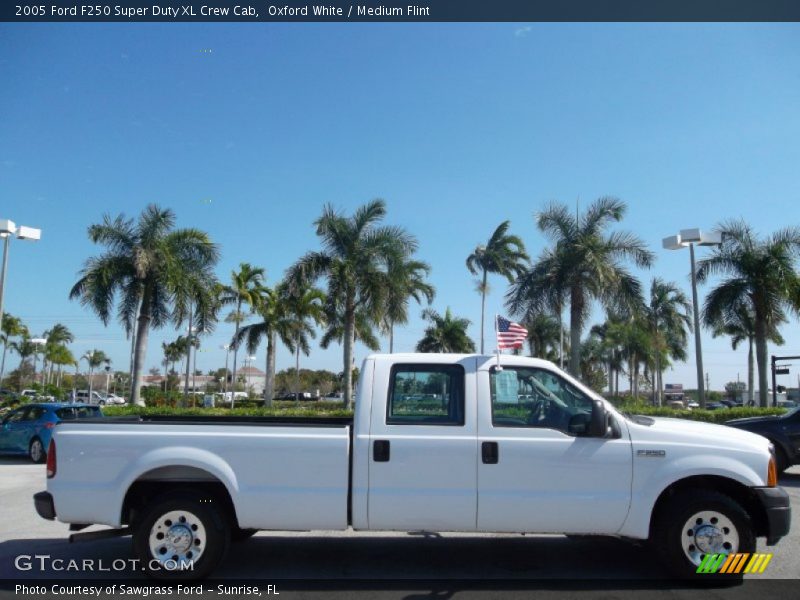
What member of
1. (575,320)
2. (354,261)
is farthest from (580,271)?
(354,261)

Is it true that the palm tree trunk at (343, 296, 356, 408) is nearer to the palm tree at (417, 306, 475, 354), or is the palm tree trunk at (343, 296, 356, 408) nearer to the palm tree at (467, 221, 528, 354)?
the palm tree at (467, 221, 528, 354)

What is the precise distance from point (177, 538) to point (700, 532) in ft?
14.8

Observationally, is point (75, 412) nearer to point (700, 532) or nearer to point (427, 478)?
point (427, 478)

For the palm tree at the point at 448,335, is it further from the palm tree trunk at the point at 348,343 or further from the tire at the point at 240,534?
the tire at the point at 240,534

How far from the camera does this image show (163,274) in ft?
87.1

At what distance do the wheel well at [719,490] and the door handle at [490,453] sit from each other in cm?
149

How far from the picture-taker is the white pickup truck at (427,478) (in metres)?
5.69

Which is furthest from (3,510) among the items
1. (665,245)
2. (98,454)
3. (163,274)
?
(665,245)

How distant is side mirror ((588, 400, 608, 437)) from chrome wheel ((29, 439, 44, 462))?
14.0 meters

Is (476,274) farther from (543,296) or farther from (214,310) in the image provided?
(214,310)

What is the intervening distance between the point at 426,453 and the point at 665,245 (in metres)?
19.0

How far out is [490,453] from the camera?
571 centimetres

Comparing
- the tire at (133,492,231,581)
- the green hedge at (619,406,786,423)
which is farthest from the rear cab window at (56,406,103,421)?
the green hedge at (619,406,786,423)

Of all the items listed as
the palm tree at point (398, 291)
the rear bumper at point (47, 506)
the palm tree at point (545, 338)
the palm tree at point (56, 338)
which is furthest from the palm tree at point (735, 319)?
the palm tree at point (56, 338)
